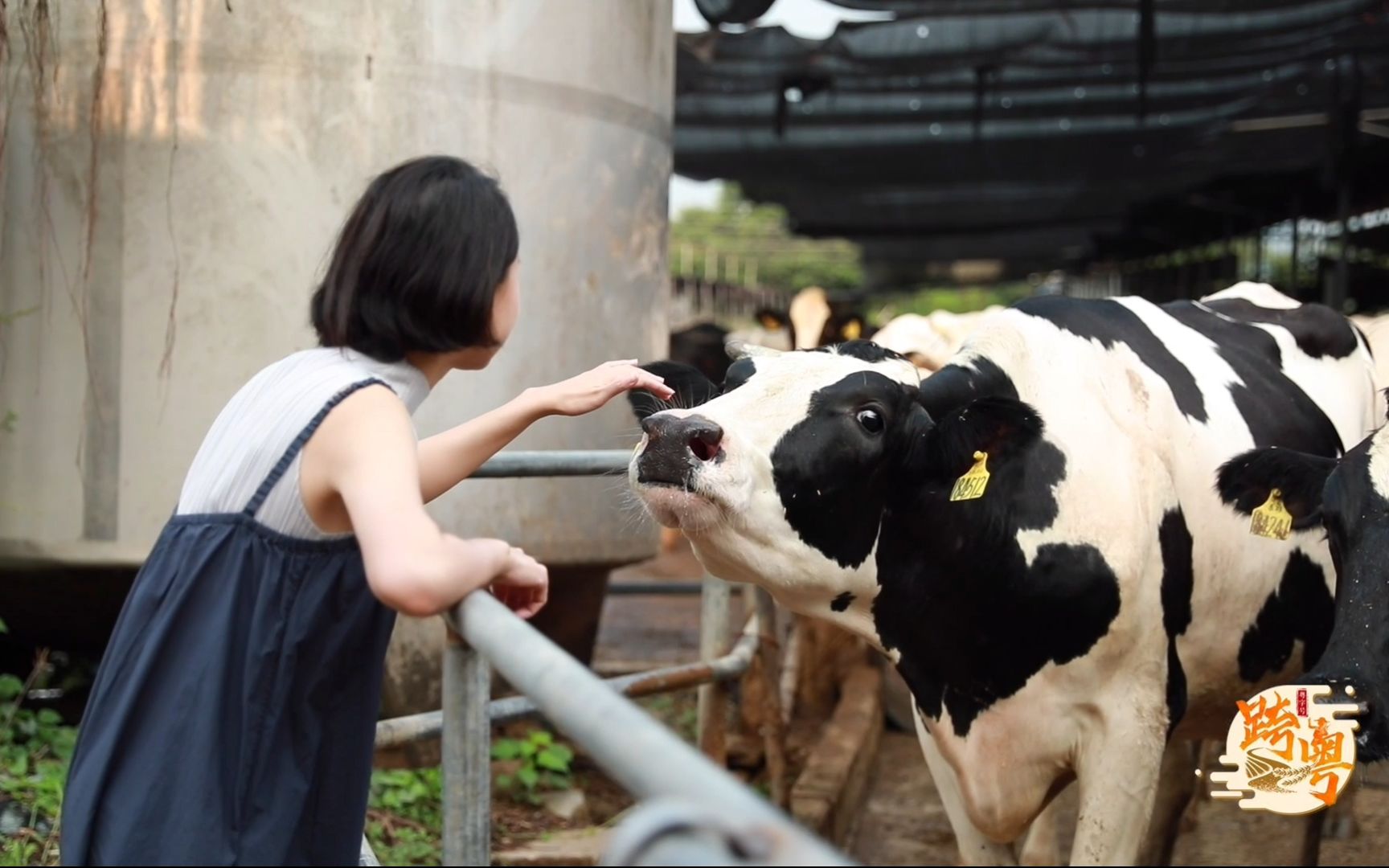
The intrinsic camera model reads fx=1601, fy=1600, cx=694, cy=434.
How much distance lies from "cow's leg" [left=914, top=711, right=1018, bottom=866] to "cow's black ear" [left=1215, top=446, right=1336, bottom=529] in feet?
3.29

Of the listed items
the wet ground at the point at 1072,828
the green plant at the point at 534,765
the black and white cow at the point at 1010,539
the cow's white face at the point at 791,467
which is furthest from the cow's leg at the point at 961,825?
the green plant at the point at 534,765

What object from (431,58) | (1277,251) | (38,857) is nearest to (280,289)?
(431,58)

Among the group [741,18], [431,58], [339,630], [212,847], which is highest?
[741,18]

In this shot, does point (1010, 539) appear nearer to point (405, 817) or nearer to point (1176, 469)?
point (1176, 469)

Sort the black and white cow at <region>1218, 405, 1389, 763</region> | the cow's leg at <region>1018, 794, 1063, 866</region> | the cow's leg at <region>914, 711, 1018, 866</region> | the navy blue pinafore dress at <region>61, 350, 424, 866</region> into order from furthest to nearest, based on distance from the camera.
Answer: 1. the cow's leg at <region>1018, 794, 1063, 866</region>
2. the cow's leg at <region>914, 711, 1018, 866</region>
3. the black and white cow at <region>1218, 405, 1389, 763</region>
4. the navy blue pinafore dress at <region>61, 350, 424, 866</region>

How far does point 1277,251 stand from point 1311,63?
1791cm

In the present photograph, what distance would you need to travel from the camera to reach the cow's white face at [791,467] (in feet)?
10.5

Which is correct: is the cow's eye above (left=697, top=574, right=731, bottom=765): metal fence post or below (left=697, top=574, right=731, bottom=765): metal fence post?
above

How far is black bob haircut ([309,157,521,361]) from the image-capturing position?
78.0 inches

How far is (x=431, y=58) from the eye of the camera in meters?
4.70

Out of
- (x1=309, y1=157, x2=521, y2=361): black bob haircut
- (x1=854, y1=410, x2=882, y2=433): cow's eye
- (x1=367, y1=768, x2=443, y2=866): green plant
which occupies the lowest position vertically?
(x1=367, y1=768, x2=443, y2=866): green plant

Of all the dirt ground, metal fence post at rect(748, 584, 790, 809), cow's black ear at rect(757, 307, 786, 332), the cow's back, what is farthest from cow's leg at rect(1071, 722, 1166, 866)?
cow's black ear at rect(757, 307, 786, 332)

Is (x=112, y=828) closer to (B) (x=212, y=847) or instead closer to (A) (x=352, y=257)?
(B) (x=212, y=847)

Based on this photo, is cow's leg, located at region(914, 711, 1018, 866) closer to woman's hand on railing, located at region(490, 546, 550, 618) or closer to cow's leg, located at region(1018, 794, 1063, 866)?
cow's leg, located at region(1018, 794, 1063, 866)
